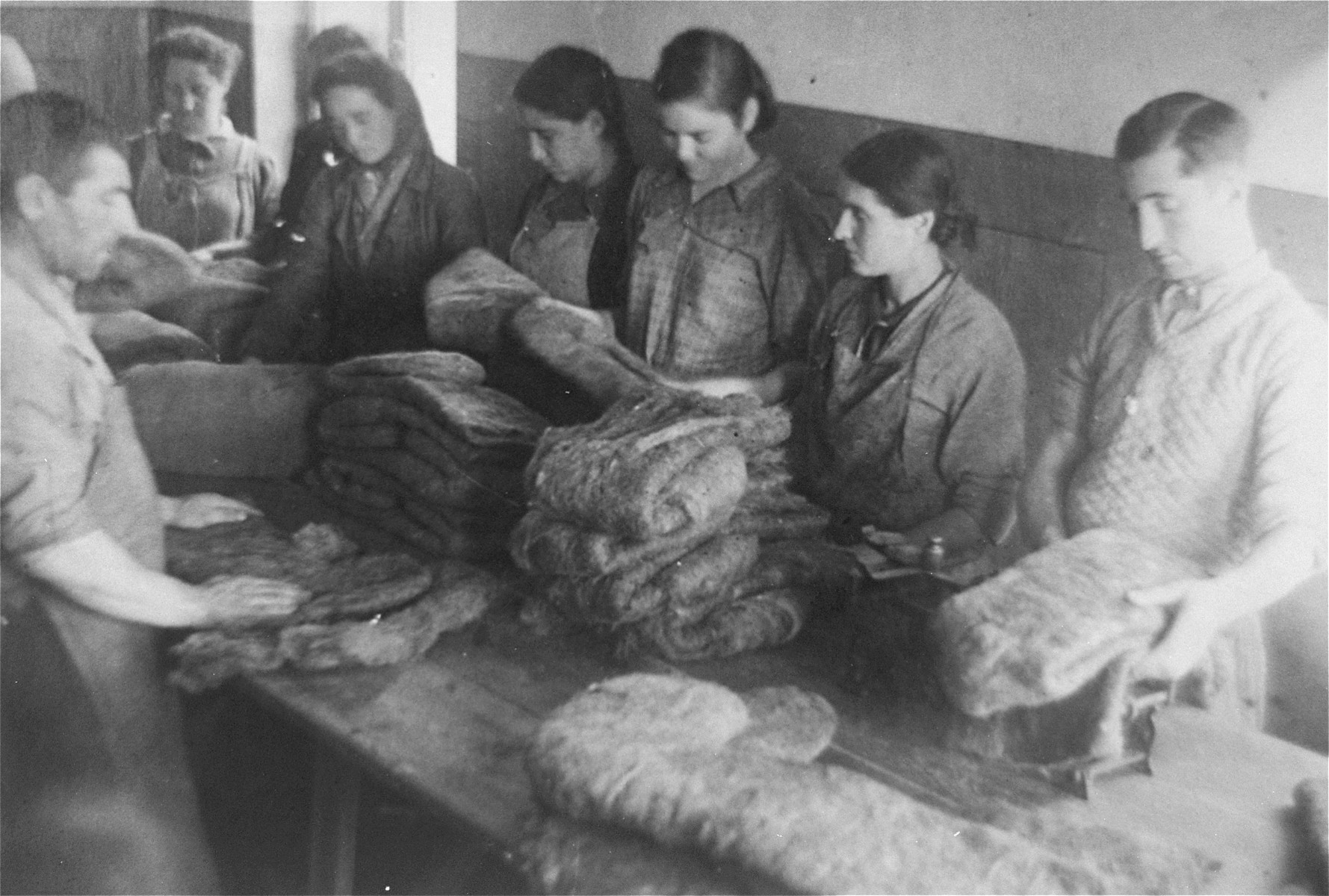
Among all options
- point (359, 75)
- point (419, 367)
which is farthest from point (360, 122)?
point (419, 367)

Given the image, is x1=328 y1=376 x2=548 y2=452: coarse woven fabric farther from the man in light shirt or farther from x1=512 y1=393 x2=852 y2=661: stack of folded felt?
the man in light shirt

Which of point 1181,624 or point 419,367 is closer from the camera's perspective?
point 1181,624

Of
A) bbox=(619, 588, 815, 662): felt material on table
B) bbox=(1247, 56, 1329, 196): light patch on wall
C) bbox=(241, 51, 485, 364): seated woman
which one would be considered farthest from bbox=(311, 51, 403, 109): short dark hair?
bbox=(1247, 56, 1329, 196): light patch on wall

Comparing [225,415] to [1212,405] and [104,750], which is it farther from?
[1212,405]

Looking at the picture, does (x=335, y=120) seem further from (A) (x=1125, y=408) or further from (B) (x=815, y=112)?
(A) (x=1125, y=408)

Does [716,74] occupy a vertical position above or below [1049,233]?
above

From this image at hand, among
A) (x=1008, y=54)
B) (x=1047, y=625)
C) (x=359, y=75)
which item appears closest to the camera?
(x=1047, y=625)

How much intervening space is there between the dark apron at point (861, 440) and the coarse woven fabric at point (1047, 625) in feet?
0.92

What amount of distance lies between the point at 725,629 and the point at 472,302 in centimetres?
61

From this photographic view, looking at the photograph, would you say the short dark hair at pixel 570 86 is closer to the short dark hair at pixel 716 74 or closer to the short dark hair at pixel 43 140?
the short dark hair at pixel 716 74

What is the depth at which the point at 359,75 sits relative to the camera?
1.64 m

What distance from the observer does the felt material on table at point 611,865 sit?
1105mm

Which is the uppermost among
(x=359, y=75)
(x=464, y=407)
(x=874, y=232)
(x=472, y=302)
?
(x=359, y=75)

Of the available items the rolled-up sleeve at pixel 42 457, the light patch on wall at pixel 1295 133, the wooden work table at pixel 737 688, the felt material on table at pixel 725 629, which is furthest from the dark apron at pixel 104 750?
the light patch on wall at pixel 1295 133
